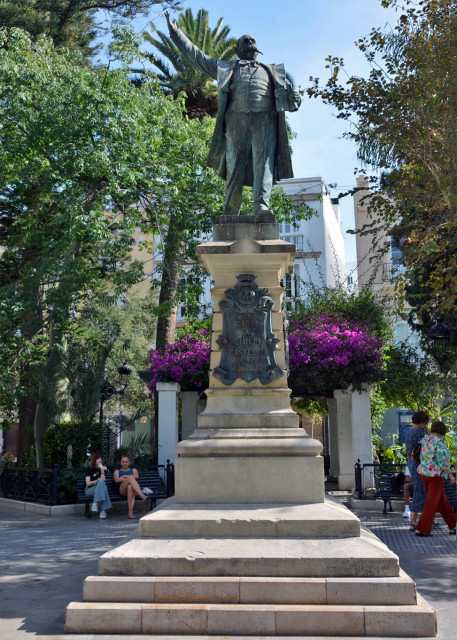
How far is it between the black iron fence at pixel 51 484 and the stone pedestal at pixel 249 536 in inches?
324

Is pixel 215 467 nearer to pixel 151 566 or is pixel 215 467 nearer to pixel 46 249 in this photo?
pixel 151 566

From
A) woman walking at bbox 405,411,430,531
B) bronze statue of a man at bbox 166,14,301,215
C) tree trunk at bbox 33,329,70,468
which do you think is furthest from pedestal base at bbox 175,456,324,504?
tree trunk at bbox 33,329,70,468

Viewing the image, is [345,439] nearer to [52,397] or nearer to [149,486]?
[149,486]

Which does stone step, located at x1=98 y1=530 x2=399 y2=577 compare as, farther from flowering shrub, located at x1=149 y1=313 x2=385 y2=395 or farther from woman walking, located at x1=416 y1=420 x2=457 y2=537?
flowering shrub, located at x1=149 y1=313 x2=385 y2=395

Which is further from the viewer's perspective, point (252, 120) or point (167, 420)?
point (167, 420)

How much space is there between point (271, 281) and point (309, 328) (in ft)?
34.7

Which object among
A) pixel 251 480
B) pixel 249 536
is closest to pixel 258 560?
pixel 249 536

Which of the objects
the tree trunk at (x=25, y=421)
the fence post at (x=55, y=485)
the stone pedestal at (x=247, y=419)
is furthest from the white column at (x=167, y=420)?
the stone pedestal at (x=247, y=419)

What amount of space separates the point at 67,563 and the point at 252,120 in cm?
558

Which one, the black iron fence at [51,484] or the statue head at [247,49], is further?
the black iron fence at [51,484]

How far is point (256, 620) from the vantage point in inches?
193

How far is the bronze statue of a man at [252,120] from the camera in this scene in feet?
25.3

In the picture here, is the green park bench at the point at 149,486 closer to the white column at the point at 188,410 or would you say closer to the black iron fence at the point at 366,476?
the white column at the point at 188,410

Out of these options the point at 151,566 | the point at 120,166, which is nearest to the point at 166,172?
the point at 120,166
